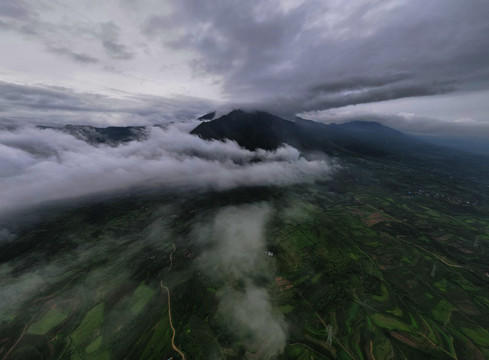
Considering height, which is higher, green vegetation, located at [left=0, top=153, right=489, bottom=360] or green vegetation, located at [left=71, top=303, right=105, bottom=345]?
green vegetation, located at [left=71, top=303, right=105, bottom=345]

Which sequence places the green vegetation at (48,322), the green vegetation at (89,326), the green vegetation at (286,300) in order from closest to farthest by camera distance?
the green vegetation at (286,300), the green vegetation at (89,326), the green vegetation at (48,322)

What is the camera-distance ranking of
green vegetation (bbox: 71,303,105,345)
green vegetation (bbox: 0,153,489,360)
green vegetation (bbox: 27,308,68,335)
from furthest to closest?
1. green vegetation (bbox: 27,308,68,335)
2. green vegetation (bbox: 71,303,105,345)
3. green vegetation (bbox: 0,153,489,360)

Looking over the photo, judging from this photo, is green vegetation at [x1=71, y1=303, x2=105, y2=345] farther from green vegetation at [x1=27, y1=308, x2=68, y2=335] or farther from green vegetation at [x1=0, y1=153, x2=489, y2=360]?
green vegetation at [x1=27, y1=308, x2=68, y2=335]

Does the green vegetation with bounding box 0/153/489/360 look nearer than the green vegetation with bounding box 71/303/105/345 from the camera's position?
Yes

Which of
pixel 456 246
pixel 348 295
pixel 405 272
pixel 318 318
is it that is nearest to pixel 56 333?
pixel 318 318

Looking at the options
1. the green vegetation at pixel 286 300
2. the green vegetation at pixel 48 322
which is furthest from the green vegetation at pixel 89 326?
the green vegetation at pixel 48 322

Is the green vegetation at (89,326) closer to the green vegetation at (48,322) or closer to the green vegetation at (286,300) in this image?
the green vegetation at (286,300)

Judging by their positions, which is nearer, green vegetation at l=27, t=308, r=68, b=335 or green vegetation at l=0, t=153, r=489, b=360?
green vegetation at l=0, t=153, r=489, b=360

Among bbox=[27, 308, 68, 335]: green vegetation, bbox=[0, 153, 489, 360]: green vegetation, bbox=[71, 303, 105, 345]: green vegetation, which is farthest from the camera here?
bbox=[27, 308, 68, 335]: green vegetation

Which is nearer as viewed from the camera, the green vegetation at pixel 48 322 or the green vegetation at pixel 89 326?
the green vegetation at pixel 89 326

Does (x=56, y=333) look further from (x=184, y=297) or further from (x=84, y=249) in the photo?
(x=84, y=249)

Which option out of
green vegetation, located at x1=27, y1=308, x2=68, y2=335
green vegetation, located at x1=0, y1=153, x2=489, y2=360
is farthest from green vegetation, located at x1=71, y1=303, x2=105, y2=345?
green vegetation, located at x1=27, y1=308, x2=68, y2=335

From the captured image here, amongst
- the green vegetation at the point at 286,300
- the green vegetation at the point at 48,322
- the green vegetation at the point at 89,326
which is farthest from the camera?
the green vegetation at the point at 48,322
